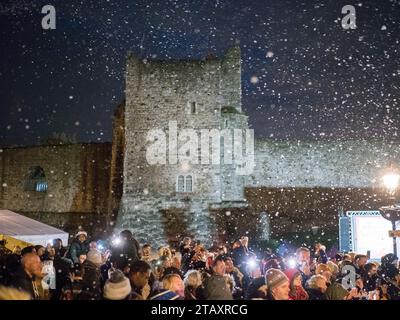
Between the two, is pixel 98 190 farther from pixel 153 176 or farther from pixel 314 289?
pixel 314 289

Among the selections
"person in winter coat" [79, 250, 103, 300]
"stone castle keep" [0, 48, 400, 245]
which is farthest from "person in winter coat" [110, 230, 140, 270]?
"stone castle keep" [0, 48, 400, 245]

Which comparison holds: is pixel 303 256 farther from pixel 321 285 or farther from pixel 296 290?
pixel 296 290

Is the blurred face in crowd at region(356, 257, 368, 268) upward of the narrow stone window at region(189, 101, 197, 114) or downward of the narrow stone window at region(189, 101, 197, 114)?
downward

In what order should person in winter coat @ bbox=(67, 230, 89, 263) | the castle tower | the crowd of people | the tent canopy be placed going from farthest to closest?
the castle tower → the tent canopy → person in winter coat @ bbox=(67, 230, 89, 263) → the crowd of people

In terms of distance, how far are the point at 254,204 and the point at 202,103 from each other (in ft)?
19.5

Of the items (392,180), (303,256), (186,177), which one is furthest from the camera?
(186,177)

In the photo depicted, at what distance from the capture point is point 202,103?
63.1 ft

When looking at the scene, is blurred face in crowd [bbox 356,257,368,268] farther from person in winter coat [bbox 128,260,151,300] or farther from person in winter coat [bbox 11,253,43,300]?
person in winter coat [bbox 11,253,43,300]

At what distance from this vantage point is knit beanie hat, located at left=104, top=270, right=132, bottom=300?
3884mm

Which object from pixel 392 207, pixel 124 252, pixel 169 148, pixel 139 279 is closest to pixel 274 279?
pixel 139 279

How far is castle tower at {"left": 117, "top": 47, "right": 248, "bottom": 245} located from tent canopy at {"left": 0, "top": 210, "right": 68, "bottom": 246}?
597 cm

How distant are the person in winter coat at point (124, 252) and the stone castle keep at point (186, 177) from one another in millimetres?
9956

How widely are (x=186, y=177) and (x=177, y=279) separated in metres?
14.1

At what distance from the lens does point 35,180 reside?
2666cm
